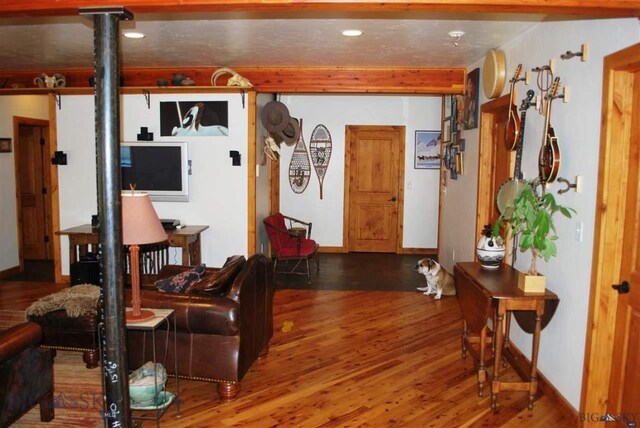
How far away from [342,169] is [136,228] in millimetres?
5397

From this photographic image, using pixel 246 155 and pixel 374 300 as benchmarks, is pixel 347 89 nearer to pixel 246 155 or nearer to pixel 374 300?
pixel 246 155

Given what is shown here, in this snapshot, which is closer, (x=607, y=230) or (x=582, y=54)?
(x=607, y=230)

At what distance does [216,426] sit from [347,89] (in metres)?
3.88

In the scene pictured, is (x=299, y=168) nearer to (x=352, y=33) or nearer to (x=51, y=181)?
(x=51, y=181)

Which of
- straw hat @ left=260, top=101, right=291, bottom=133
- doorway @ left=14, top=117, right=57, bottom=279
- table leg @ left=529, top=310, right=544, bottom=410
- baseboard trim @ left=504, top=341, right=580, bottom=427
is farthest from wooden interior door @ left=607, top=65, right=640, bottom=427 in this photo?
doorway @ left=14, top=117, right=57, bottom=279

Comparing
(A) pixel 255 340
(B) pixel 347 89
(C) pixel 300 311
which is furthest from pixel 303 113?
(A) pixel 255 340

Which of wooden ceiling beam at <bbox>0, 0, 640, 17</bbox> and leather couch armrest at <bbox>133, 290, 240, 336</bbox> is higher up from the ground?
wooden ceiling beam at <bbox>0, 0, 640, 17</bbox>

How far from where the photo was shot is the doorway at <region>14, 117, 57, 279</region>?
6.82 m

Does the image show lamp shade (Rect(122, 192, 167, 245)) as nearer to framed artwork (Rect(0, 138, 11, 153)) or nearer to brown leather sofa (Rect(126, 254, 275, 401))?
brown leather sofa (Rect(126, 254, 275, 401))

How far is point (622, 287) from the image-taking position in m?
2.52

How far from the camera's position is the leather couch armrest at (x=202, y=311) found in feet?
9.61

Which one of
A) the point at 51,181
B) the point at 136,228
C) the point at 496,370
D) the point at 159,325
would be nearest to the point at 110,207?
the point at 136,228

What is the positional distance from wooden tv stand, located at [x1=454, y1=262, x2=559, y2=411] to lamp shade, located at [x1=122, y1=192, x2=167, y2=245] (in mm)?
1954

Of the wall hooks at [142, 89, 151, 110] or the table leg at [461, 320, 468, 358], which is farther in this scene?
the wall hooks at [142, 89, 151, 110]
